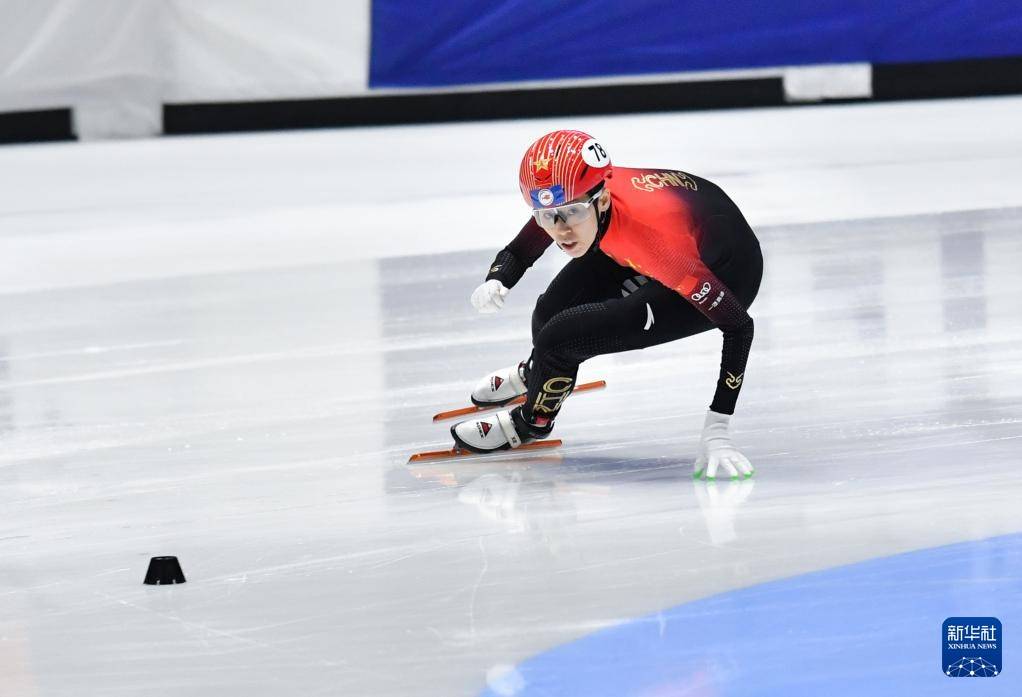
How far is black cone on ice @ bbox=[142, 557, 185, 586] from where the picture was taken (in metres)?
2.60

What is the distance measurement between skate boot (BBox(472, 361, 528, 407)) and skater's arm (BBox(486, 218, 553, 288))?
33 cm

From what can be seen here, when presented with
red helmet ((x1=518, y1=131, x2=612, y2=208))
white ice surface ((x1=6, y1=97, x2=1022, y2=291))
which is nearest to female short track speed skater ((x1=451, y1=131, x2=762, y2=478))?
red helmet ((x1=518, y1=131, x2=612, y2=208))

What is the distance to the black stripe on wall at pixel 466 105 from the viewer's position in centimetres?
1271

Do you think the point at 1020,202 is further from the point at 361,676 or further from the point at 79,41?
the point at 79,41

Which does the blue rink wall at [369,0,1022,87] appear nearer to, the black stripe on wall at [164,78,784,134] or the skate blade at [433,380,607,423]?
the black stripe on wall at [164,78,784,134]

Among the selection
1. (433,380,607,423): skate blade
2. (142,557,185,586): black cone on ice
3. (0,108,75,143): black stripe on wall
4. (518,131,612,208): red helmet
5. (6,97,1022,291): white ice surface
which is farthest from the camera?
(0,108,75,143): black stripe on wall

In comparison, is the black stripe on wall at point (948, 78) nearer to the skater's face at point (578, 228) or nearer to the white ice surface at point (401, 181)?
the white ice surface at point (401, 181)

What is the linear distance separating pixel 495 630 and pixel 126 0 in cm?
1075

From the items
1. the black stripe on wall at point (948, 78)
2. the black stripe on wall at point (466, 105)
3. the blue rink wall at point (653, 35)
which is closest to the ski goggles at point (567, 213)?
the blue rink wall at point (653, 35)

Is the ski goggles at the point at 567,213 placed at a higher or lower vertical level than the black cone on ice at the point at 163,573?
higher

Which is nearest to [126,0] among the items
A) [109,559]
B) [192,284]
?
[192,284]

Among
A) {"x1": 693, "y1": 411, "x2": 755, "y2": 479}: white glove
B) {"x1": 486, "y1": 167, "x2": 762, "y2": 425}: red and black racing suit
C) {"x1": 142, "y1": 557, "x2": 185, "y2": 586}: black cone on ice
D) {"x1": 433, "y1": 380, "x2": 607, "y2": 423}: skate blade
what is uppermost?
{"x1": 486, "y1": 167, "x2": 762, "y2": 425}: red and black racing suit

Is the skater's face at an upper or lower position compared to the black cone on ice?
upper

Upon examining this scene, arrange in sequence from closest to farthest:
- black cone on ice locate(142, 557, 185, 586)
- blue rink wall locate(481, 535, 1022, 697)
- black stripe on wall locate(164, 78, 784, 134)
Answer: blue rink wall locate(481, 535, 1022, 697)
black cone on ice locate(142, 557, 185, 586)
black stripe on wall locate(164, 78, 784, 134)
